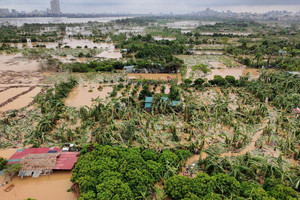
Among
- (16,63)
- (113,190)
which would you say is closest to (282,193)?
(113,190)

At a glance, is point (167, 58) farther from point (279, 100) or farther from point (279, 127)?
point (279, 127)

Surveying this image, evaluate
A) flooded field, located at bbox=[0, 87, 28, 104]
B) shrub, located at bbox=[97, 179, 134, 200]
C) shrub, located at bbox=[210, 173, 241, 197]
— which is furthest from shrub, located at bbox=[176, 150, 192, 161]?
flooded field, located at bbox=[0, 87, 28, 104]

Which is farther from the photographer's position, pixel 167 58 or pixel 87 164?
pixel 167 58

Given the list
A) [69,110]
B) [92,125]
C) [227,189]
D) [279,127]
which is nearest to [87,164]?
[92,125]

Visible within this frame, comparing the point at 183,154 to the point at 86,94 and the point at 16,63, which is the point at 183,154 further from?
the point at 16,63

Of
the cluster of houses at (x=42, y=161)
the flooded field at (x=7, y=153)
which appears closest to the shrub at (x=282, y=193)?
the cluster of houses at (x=42, y=161)

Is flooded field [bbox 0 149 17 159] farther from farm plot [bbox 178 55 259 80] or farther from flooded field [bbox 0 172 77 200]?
farm plot [bbox 178 55 259 80]

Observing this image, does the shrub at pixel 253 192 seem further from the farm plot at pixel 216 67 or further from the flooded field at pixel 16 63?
the flooded field at pixel 16 63
